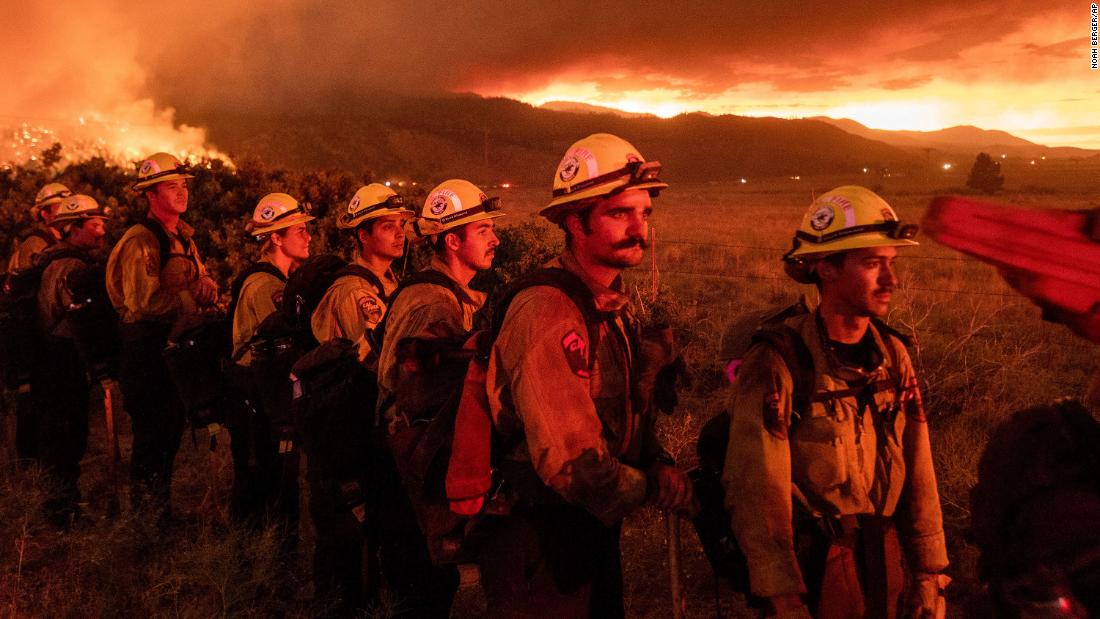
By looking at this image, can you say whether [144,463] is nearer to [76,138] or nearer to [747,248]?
[747,248]

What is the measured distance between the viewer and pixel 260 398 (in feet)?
15.6

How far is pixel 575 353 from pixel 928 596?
1678mm

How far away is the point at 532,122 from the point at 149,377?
15827 cm

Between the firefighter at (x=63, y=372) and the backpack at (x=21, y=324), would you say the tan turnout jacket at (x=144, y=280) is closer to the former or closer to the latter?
the firefighter at (x=63, y=372)

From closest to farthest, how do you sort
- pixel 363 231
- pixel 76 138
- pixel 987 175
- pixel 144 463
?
1. pixel 363 231
2. pixel 144 463
3. pixel 76 138
4. pixel 987 175

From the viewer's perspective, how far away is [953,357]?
23.8 ft

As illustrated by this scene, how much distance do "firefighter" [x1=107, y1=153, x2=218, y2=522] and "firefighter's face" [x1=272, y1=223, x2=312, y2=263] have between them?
0.88 meters

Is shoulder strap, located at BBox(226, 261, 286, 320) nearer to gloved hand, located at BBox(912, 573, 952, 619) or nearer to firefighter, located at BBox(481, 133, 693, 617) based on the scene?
firefighter, located at BBox(481, 133, 693, 617)

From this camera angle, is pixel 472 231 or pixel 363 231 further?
pixel 363 231

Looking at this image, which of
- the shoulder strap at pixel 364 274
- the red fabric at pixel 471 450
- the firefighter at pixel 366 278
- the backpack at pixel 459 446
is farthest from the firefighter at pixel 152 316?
the red fabric at pixel 471 450

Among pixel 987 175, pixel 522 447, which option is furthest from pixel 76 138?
pixel 987 175

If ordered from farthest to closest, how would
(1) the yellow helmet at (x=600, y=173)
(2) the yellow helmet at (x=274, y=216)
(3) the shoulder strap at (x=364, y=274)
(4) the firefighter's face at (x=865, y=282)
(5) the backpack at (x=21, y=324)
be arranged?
(5) the backpack at (x=21, y=324) → (2) the yellow helmet at (x=274, y=216) → (3) the shoulder strap at (x=364, y=274) → (4) the firefighter's face at (x=865, y=282) → (1) the yellow helmet at (x=600, y=173)

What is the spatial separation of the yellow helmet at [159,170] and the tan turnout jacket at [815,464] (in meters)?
5.24

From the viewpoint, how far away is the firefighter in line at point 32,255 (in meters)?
6.41
